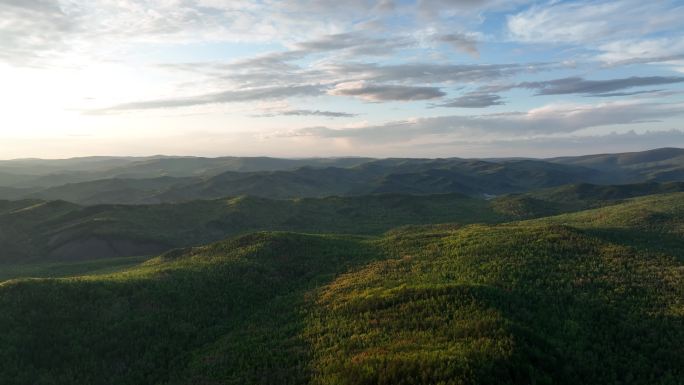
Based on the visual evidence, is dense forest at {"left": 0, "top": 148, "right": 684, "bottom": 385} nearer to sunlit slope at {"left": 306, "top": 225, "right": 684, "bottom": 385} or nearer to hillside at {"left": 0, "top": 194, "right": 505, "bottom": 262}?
sunlit slope at {"left": 306, "top": 225, "right": 684, "bottom": 385}

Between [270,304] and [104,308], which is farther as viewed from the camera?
[270,304]

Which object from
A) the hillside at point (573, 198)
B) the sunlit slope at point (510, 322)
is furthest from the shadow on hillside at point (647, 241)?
the hillside at point (573, 198)

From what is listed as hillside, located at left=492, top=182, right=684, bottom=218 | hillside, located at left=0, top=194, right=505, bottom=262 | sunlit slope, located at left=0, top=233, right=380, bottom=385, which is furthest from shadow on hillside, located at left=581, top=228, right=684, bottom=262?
hillside, located at left=492, top=182, right=684, bottom=218

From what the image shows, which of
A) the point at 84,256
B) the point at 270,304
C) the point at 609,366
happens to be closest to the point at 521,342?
the point at 609,366

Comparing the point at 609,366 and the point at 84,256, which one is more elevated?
the point at 609,366

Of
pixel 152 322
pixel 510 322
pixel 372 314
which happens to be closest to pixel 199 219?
pixel 152 322

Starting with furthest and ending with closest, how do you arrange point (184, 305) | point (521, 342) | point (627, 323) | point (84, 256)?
point (84, 256), point (184, 305), point (627, 323), point (521, 342)

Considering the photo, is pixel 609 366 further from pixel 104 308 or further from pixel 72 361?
pixel 104 308

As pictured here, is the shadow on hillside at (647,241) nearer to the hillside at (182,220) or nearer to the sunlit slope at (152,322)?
the sunlit slope at (152,322)

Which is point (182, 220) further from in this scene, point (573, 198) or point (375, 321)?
point (573, 198)
